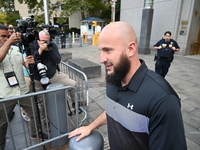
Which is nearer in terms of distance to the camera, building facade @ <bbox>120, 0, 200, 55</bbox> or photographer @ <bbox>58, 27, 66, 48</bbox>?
building facade @ <bbox>120, 0, 200, 55</bbox>

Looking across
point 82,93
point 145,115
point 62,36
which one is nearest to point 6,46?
point 82,93

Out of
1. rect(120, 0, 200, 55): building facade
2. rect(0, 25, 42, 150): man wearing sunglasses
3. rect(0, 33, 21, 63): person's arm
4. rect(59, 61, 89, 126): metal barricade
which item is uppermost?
rect(120, 0, 200, 55): building facade

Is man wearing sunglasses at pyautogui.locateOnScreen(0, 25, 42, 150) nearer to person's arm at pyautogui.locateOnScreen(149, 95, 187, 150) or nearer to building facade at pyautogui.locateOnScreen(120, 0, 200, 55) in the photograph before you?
person's arm at pyautogui.locateOnScreen(149, 95, 187, 150)

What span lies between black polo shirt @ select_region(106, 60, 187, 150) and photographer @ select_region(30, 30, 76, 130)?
6.26 feet

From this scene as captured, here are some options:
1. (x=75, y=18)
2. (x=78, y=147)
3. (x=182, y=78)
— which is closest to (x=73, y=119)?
(x=78, y=147)

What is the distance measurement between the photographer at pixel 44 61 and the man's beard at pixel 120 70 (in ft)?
6.40

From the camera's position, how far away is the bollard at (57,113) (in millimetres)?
2555

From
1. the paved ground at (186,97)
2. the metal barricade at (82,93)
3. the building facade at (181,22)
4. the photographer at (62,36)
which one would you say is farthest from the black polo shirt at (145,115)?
the photographer at (62,36)

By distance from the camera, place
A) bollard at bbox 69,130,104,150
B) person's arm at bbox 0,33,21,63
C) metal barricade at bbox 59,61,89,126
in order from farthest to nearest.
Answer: metal barricade at bbox 59,61,89,126
person's arm at bbox 0,33,21,63
bollard at bbox 69,130,104,150

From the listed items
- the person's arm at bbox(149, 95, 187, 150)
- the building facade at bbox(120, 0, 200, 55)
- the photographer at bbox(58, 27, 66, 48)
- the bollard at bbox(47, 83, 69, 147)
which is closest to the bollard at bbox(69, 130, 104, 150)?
the person's arm at bbox(149, 95, 187, 150)

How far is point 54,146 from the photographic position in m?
2.75

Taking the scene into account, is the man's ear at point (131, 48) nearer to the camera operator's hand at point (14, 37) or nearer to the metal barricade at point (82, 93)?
the camera operator's hand at point (14, 37)

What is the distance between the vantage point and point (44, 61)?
10.4ft

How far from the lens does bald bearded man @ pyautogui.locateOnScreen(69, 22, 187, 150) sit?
94cm
